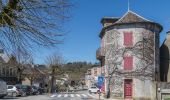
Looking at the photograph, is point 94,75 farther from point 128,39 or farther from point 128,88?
point 128,39

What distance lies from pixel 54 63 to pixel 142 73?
3611 cm

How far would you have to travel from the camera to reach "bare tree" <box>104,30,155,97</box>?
56000 millimetres

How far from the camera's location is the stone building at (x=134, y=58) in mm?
56000

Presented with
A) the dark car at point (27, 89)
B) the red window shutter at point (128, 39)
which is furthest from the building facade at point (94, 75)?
the red window shutter at point (128, 39)

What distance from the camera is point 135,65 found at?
56.2 metres

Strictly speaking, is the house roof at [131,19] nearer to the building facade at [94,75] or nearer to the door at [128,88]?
the door at [128,88]

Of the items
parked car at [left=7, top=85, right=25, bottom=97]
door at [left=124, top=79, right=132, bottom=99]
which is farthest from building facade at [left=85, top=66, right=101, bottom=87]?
parked car at [left=7, top=85, right=25, bottom=97]

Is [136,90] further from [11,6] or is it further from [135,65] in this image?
[11,6]

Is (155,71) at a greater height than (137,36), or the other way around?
(137,36)

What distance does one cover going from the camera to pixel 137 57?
2208 inches

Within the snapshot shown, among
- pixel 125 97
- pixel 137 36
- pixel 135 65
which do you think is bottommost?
pixel 125 97

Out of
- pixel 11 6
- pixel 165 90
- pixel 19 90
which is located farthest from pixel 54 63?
pixel 11 6

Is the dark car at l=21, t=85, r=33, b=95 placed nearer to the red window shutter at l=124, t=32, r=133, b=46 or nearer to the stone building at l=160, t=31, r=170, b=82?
the red window shutter at l=124, t=32, r=133, b=46

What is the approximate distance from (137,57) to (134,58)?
40 centimetres
